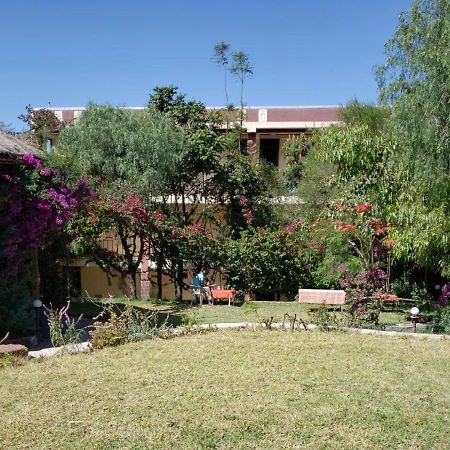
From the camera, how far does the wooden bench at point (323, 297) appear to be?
1423cm

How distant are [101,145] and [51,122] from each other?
24.6ft

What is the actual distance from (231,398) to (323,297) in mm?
8985

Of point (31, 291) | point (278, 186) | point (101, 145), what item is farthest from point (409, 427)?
point (278, 186)

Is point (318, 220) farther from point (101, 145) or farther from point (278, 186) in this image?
point (101, 145)

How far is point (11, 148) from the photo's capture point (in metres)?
9.58

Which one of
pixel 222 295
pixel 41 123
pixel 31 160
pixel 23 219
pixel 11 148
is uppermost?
pixel 41 123

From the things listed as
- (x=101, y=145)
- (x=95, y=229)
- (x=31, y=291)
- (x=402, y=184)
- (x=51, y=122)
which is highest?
Result: (x=51, y=122)

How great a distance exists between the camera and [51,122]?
23953 mm

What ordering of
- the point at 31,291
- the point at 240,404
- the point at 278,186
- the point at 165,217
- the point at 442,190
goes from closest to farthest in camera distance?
the point at 240,404 < the point at 442,190 < the point at 31,291 < the point at 165,217 < the point at 278,186

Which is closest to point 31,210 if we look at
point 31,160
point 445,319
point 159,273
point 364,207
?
point 31,160

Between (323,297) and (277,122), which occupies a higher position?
(277,122)

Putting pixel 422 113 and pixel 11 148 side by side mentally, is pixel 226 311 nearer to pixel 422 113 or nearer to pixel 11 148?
pixel 11 148

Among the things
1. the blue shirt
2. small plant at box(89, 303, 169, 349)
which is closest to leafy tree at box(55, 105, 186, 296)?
the blue shirt

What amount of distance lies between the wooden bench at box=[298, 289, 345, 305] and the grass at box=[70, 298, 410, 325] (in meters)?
0.25
